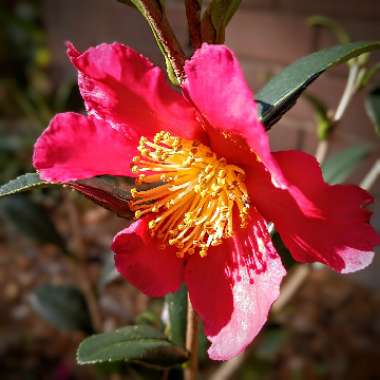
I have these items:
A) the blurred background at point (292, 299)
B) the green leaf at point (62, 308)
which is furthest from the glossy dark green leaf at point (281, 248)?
the green leaf at point (62, 308)

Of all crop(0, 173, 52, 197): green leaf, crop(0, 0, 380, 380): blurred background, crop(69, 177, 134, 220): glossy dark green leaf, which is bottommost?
crop(0, 0, 380, 380): blurred background

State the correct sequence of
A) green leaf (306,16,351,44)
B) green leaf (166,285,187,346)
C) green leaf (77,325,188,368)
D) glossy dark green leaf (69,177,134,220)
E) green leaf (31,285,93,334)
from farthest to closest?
green leaf (31,285,93,334) < green leaf (306,16,351,44) < green leaf (166,285,187,346) < green leaf (77,325,188,368) < glossy dark green leaf (69,177,134,220)

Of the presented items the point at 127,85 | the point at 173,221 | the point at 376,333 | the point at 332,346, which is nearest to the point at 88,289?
the point at 173,221

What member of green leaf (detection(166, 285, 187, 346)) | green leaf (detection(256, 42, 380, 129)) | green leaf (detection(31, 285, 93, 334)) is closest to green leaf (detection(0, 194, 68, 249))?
green leaf (detection(31, 285, 93, 334))

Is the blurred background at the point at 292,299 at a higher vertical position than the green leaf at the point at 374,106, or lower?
lower

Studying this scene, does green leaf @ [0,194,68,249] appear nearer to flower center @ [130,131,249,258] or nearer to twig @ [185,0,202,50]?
flower center @ [130,131,249,258]

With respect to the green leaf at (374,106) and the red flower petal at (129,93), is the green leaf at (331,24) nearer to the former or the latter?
the green leaf at (374,106)
